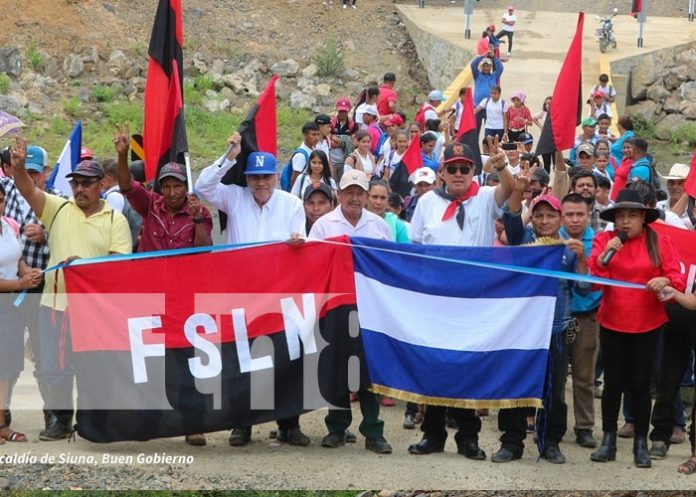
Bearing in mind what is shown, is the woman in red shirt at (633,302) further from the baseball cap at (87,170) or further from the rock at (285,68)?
the rock at (285,68)

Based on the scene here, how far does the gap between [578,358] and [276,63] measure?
19.2 metres

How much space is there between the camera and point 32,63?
87.0ft

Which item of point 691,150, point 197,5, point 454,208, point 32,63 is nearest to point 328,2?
point 197,5

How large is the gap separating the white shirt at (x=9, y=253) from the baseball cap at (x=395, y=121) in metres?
8.96

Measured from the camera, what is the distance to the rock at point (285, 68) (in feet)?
92.1

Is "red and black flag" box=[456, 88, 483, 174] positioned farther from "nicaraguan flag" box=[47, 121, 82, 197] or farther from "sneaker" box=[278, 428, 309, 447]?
"sneaker" box=[278, 428, 309, 447]

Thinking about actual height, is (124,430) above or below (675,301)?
below

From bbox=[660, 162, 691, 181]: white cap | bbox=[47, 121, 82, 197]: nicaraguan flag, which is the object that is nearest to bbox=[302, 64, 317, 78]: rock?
bbox=[47, 121, 82, 197]: nicaraguan flag

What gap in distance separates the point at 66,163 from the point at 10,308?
2.84m

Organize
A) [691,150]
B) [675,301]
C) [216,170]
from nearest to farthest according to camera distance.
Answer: [675,301] < [216,170] < [691,150]

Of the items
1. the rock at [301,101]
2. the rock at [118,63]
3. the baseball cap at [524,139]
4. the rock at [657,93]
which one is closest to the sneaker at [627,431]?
the baseball cap at [524,139]

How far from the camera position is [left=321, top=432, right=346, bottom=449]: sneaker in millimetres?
9703

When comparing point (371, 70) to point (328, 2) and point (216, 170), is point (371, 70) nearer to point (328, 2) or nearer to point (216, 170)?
point (328, 2)

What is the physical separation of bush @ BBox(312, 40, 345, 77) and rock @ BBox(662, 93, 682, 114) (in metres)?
6.75
